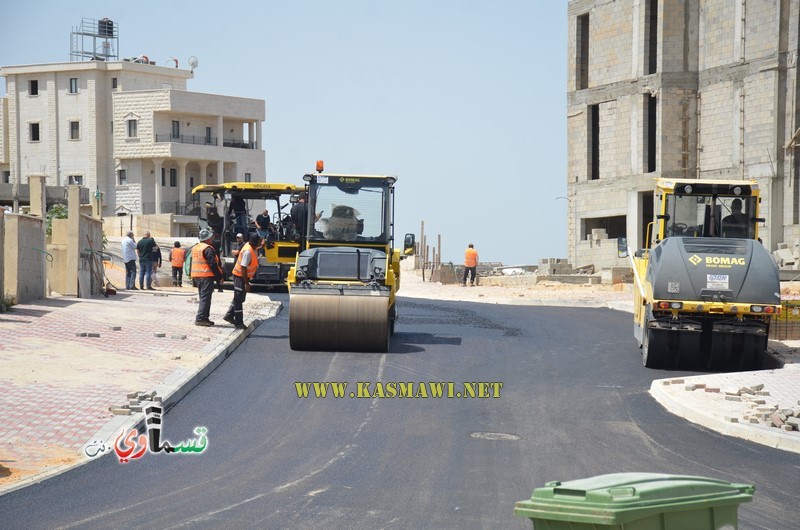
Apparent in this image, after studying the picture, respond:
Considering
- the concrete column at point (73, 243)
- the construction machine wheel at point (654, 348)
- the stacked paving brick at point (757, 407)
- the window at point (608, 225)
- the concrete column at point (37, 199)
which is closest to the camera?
the stacked paving brick at point (757, 407)

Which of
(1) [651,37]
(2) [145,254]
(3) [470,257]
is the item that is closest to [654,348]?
(2) [145,254]

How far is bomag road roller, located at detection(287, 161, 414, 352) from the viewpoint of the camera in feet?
55.9

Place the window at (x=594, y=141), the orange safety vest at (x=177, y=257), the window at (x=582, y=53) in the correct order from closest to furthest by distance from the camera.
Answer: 1. the orange safety vest at (x=177, y=257)
2. the window at (x=594, y=141)
3. the window at (x=582, y=53)

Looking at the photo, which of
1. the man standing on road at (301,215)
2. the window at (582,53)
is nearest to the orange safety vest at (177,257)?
the man standing on road at (301,215)

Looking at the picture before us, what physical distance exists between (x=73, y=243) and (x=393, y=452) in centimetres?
1555

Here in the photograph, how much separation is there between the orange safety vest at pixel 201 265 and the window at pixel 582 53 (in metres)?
34.1

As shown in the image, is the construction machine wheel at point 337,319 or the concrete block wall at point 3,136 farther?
the concrete block wall at point 3,136

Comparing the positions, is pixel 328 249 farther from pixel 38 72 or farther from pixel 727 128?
pixel 38 72

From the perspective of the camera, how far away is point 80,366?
1445 centimetres

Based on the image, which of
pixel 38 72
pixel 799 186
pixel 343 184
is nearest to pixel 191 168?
pixel 38 72

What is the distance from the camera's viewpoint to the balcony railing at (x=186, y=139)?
7750 centimetres

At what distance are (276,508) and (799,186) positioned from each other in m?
37.4
